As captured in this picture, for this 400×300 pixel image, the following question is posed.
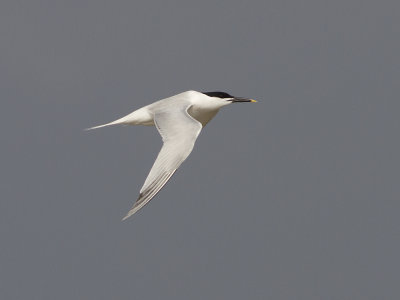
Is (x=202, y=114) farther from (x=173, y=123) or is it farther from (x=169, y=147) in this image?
(x=169, y=147)

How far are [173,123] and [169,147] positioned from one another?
1268mm

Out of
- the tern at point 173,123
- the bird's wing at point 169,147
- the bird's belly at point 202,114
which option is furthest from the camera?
the bird's belly at point 202,114

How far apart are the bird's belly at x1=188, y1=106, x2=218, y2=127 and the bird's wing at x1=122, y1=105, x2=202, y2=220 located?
1.22 m

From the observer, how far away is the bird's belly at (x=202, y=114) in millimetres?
19766

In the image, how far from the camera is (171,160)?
50.3ft

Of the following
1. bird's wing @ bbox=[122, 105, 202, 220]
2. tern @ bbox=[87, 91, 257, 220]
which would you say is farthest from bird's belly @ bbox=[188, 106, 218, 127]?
bird's wing @ bbox=[122, 105, 202, 220]

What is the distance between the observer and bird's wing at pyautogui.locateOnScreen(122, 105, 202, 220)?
14.5 metres

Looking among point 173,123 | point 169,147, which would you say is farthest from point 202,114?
point 169,147

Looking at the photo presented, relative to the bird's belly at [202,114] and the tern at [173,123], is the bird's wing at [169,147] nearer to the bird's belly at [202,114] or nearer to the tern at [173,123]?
the tern at [173,123]

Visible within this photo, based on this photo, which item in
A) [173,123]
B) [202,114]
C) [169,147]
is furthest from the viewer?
[202,114]

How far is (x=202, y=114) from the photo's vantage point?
19906 mm

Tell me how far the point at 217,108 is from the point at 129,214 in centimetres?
633

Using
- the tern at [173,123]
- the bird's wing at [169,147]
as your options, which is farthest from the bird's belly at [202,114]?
the bird's wing at [169,147]

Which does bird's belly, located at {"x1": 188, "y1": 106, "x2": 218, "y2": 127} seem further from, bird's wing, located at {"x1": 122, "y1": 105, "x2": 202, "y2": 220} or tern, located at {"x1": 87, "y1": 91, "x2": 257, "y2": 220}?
bird's wing, located at {"x1": 122, "y1": 105, "x2": 202, "y2": 220}
